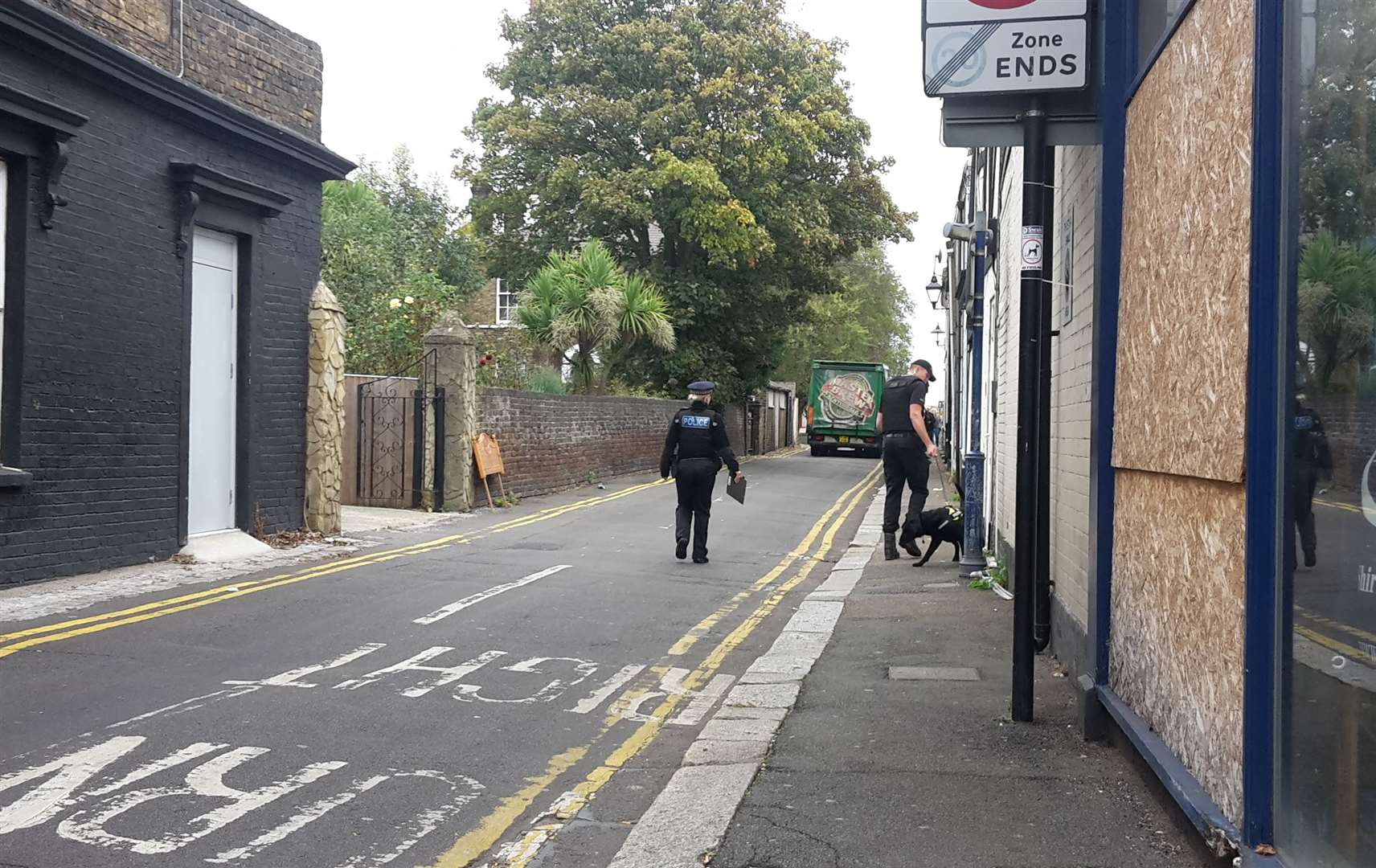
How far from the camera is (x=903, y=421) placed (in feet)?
42.7

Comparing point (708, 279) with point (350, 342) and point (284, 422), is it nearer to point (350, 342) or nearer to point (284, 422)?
point (350, 342)

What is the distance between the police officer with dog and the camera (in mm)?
12875

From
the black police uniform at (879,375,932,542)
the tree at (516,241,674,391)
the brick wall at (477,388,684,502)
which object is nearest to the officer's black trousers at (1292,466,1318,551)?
the black police uniform at (879,375,932,542)

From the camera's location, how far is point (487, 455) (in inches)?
763

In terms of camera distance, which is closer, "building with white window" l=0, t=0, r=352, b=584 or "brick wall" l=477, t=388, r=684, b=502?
"building with white window" l=0, t=0, r=352, b=584

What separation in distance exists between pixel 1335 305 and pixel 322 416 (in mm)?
12966

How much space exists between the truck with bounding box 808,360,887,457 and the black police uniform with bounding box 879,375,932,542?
3076cm

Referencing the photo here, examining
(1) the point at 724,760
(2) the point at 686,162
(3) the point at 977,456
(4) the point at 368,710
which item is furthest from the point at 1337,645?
(2) the point at 686,162

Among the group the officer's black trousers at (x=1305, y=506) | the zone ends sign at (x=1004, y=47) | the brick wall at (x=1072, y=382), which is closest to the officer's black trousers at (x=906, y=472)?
the brick wall at (x=1072, y=382)

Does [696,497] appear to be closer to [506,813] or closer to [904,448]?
[904,448]

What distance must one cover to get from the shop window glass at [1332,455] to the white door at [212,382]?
11279mm

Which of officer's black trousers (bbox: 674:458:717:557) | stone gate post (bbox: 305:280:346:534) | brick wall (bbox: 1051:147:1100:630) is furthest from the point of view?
stone gate post (bbox: 305:280:346:534)

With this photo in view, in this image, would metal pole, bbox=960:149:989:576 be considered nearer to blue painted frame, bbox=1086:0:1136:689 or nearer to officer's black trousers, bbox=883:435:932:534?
officer's black trousers, bbox=883:435:932:534

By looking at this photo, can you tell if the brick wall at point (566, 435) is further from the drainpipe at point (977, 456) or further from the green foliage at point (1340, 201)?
the green foliage at point (1340, 201)
